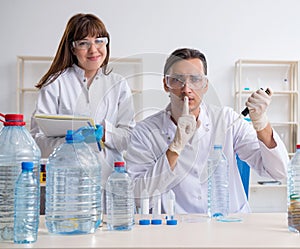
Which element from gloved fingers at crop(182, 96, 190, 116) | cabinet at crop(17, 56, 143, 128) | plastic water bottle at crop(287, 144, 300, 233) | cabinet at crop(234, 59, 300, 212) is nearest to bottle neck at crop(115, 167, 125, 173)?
gloved fingers at crop(182, 96, 190, 116)

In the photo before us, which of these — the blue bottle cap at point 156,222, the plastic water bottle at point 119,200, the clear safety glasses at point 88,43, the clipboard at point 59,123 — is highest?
the clear safety glasses at point 88,43

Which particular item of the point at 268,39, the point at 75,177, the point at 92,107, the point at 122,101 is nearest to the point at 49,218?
the point at 75,177

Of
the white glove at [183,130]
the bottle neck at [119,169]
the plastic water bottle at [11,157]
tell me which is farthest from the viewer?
the white glove at [183,130]

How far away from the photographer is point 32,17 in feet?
15.1

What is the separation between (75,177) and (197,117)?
1.52 ft

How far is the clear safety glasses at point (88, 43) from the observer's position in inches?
71.4

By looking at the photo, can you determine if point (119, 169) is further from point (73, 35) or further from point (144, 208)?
point (73, 35)

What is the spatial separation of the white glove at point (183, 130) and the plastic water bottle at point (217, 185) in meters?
0.10

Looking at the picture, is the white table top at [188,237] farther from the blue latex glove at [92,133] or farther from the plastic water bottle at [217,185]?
the blue latex glove at [92,133]

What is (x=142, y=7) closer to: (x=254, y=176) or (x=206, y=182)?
(x=254, y=176)

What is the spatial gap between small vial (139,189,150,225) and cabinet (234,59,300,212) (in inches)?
131

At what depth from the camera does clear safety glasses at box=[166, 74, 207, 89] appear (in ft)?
4.70

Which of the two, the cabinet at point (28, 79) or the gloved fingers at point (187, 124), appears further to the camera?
the cabinet at point (28, 79)

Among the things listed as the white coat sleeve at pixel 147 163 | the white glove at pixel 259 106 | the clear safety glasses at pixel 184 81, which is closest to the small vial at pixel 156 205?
the white coat sleeve at pixel 147 163
